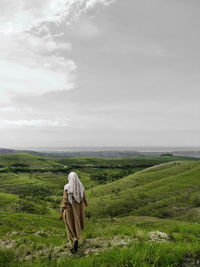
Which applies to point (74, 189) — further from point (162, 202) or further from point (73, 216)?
point (162, 202)

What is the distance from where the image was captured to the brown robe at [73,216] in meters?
9.73

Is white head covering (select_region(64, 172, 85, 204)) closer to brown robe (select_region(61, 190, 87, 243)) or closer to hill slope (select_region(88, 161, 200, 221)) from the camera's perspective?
brown robe (select_region(61, 190, 87, 243))

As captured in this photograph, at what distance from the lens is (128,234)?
11.1 meters

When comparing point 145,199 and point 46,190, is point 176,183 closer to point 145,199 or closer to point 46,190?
point 145,199

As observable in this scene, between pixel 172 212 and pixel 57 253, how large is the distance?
4461 cm

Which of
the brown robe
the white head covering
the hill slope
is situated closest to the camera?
the brown robe

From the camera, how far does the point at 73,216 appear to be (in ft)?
33.2

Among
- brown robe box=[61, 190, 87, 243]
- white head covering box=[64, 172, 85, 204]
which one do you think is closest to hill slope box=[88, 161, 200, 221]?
brown robe box=[61, 190, 87, 243]

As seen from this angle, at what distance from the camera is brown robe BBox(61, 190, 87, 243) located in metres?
9.73

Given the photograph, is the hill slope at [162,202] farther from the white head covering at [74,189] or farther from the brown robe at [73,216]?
the white head covering at [74,189]

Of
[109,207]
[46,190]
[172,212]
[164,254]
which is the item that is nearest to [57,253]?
[164,254]

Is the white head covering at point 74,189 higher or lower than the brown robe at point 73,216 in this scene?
higher

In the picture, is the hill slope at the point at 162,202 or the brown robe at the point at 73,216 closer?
the brown robe at the point at 73,216

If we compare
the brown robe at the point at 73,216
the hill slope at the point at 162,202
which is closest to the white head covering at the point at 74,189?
the brown robe at the point at 73,216
